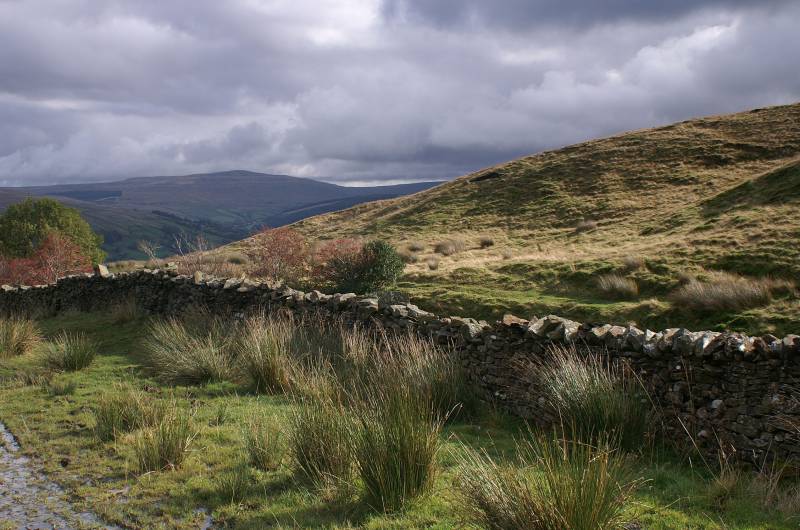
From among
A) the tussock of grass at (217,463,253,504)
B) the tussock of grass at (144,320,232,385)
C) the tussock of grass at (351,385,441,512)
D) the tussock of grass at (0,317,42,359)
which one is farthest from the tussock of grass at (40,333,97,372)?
the tussock of grass at (351,385,441,512)

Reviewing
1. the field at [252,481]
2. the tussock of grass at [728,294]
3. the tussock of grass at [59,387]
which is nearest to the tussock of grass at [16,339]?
the tussock of grass at [59,387]

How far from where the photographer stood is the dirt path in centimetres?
489

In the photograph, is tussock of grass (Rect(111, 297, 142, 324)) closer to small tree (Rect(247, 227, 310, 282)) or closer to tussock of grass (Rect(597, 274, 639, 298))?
small tree (Rect(247, 227, 310, 282))

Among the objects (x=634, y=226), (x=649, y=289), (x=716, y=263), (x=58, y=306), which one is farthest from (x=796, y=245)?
(x=58, y=306)

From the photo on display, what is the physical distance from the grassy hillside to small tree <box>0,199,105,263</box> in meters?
18.9

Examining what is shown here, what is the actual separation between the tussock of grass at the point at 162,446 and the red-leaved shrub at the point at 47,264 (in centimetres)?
2970

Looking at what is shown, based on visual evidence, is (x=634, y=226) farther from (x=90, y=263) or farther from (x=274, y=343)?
(x=90, y=263)

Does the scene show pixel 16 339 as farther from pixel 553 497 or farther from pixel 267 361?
pixel 553 497

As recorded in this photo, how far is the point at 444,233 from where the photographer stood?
4350 centimetres

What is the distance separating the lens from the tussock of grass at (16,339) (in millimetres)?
12484

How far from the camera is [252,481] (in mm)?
5566

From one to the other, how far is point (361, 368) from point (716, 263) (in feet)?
52.9

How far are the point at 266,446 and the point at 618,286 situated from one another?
50.9 feet

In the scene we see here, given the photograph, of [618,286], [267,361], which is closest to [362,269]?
[618,286]
